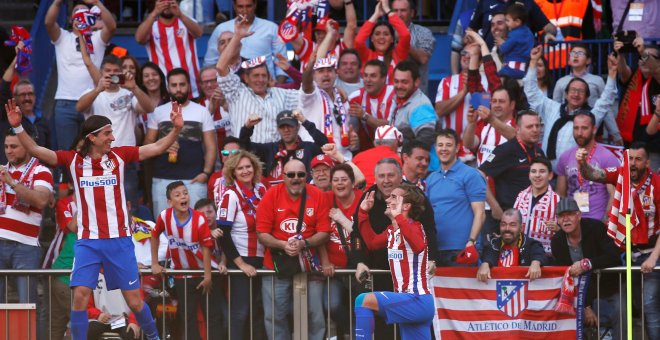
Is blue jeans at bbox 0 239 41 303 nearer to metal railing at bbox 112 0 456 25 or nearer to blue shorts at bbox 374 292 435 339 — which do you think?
blue shorts at bbox 374 292 435 339

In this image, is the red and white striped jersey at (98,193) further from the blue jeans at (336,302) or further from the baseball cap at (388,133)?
the baseball cap at (388,133)

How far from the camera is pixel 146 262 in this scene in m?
14.0

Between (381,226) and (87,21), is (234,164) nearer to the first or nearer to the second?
(381,226)

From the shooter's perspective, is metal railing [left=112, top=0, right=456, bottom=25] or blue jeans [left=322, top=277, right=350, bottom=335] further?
metal railing [left=112, top=0, right=456, bottom=25]

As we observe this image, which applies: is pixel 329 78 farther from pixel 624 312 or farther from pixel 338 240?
pixel 624 312

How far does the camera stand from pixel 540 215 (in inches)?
535

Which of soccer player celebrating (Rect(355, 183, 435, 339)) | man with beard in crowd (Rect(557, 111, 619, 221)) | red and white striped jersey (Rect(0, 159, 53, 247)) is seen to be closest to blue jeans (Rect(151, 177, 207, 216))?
red and white striped jersey (Rect(0, 159, 53, 247))

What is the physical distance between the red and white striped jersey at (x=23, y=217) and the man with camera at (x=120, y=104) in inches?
51.9

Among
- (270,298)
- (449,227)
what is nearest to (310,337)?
(270,298)

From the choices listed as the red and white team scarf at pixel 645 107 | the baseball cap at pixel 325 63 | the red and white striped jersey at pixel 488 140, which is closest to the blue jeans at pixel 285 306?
the red and white striped jersey at pixel 488 140

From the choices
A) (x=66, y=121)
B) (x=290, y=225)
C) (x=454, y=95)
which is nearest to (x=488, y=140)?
(x=454, y=95)

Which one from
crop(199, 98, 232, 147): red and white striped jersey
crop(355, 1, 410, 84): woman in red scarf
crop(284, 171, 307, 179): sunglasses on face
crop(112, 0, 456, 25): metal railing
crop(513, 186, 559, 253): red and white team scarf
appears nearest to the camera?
crop(284, 171, 307, 179): sunglasses on face

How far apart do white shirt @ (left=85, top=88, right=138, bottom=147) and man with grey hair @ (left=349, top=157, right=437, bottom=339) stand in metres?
3.55

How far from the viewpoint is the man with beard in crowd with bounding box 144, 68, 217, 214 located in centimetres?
1487
